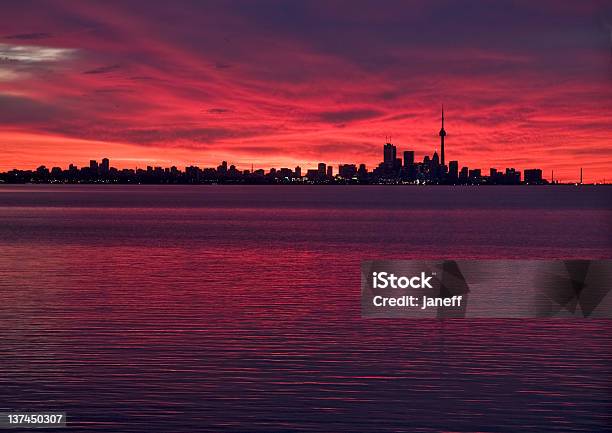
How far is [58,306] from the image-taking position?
152ft

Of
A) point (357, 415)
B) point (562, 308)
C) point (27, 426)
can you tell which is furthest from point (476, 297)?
point (27, 426)

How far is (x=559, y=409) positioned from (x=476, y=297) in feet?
80.7

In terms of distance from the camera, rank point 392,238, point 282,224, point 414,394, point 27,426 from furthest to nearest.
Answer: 1. point 282,224
2. point 392,238
3. point 414,394
4. point 27,426

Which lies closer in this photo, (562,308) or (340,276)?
(562,308)

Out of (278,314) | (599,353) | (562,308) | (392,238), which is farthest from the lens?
(392,238)

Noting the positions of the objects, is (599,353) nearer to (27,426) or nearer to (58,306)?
(27,426)

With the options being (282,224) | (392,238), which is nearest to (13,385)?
(392,238)

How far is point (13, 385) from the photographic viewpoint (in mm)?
28531

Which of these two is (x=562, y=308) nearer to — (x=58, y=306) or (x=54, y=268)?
(x=58, y=306)

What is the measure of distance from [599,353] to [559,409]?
9815 mm

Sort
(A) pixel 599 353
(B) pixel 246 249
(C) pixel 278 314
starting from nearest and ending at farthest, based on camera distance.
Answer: (A) pixel 599 353 → (C) pixel 278 314 → (B) pixel 246 249
